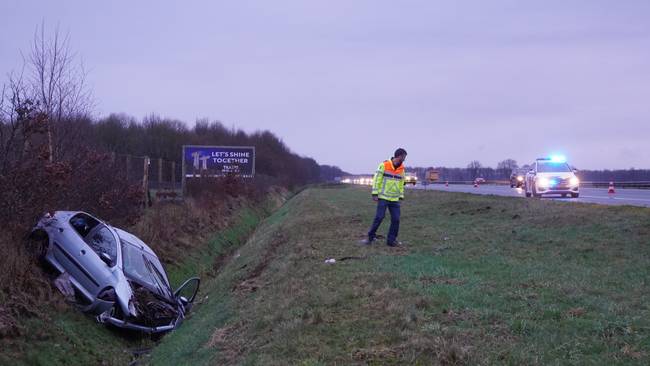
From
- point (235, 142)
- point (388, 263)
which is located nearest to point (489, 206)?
point (388, 263)

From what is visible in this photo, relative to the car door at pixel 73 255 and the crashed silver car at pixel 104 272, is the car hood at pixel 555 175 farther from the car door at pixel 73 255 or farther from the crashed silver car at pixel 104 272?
the car door at pixel 73 255

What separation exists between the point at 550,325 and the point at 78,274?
727 centimetres

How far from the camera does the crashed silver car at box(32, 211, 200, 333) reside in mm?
10023

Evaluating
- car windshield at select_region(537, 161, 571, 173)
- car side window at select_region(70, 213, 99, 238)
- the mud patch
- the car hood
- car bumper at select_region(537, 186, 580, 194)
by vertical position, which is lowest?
the mud patch

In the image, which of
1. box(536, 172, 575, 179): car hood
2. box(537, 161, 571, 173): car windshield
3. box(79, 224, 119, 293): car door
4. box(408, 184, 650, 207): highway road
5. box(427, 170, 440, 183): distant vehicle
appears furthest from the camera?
box(427, 170, 440, 183): distant vehicle

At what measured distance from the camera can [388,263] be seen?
35.3 feet

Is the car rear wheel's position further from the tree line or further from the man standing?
the tree line

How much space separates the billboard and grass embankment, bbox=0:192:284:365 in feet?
18.0

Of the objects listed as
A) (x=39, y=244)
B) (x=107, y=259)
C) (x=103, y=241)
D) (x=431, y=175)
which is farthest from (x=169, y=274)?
(x=431, y=175)

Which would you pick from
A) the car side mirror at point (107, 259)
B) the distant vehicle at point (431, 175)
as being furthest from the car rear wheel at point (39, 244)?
the distant vehicle at point (431, 175)

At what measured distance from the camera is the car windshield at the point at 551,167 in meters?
27.0

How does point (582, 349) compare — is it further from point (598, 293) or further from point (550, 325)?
point (598, 293)

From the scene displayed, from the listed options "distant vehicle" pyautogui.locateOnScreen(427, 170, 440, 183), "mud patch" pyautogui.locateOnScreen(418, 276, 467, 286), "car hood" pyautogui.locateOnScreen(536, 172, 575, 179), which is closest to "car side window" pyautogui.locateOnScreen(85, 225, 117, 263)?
"mud patch" pyautogui.locateOnScreen(418, 276, 467, 286)

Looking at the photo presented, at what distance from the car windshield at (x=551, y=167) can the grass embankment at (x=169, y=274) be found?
13.2 metres
